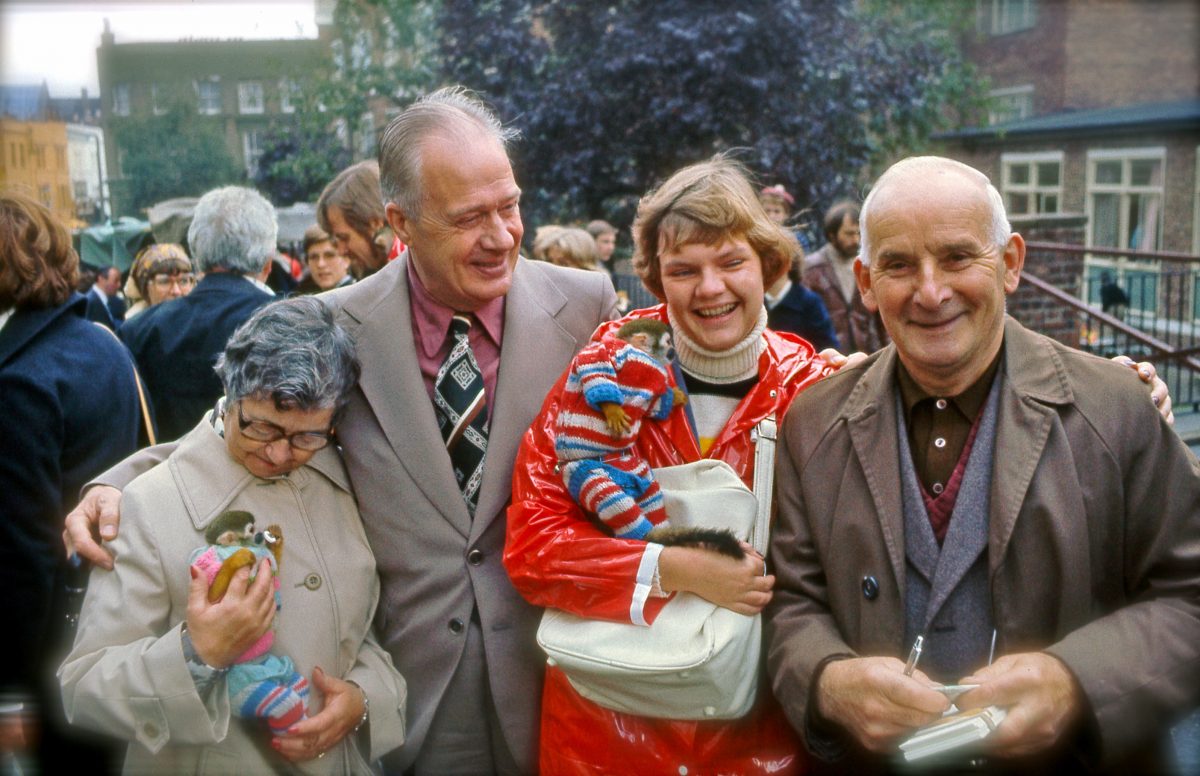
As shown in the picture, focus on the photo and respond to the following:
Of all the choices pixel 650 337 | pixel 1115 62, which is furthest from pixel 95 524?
pixel 1115 62

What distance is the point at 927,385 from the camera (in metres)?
2.20

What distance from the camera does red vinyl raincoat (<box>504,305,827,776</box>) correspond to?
2223 mm

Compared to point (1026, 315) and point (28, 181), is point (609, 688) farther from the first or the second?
point (1026, 315)

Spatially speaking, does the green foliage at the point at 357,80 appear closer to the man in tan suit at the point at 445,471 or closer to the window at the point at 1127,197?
the window at the point at 1127,197

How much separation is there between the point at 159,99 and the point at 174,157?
159 inches

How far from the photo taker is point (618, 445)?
7.34ft

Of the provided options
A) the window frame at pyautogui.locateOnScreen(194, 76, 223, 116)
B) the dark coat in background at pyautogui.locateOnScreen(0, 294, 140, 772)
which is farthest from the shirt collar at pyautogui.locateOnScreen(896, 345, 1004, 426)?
the window frame at pyautogui.locateOnScreen(194, 76, 223, 116)

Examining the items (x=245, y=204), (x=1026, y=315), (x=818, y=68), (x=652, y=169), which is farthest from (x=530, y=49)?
(x=245, y=204)

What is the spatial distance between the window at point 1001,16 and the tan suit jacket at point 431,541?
1527cm

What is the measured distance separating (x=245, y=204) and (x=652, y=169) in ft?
31.3

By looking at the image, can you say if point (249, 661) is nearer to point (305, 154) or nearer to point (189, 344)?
point (189, 344)

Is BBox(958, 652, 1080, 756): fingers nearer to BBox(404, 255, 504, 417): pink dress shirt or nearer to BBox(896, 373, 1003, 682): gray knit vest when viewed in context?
BBox(896, 373, 1003, 682): gray knit vest

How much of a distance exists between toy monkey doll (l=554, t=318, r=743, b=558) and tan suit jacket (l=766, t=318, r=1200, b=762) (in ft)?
0.85

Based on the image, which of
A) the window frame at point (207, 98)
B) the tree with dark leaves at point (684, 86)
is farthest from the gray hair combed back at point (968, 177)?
the window frame at point (207, 98)
